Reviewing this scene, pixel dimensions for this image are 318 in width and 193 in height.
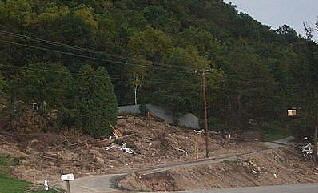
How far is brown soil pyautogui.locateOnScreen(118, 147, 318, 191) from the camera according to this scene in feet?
100

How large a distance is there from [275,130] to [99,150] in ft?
103

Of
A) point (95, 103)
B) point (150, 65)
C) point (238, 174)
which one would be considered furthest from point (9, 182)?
point (150, 65)

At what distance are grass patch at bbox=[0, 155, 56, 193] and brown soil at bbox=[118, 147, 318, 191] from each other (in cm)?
535

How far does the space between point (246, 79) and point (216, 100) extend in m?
4.45

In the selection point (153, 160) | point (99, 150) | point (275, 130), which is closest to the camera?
point (99, 150)

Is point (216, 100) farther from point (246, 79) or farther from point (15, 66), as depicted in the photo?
point (15, 66)

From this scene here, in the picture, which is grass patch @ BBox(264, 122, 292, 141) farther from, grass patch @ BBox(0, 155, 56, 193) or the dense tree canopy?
grass patch @ BBox(0, 155, 56, 193)

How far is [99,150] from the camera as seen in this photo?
129 feet

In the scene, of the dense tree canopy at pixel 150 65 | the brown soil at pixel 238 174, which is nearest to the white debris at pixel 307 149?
the brown soil at pixel 238 174

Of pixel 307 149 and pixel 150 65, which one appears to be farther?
pixel 150 65

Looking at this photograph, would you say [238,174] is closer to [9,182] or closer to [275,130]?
[9,182]

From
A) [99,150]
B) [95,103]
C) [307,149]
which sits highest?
[95,103]

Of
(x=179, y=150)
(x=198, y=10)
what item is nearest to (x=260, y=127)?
(x=179, y=150)

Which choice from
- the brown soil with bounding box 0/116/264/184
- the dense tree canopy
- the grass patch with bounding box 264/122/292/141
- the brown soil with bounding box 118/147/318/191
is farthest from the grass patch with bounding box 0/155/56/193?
the grass patch with bounding box 264/122/292/141
